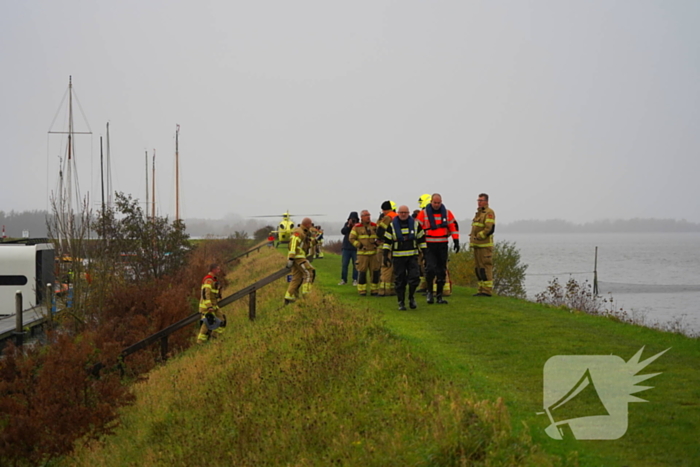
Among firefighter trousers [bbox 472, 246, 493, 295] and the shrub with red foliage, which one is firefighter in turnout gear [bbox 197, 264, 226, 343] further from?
firefighter trousers [bbox 472, 246, 493, 295]

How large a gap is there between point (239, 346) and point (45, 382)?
4.18 m

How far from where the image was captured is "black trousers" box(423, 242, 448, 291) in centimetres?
1593

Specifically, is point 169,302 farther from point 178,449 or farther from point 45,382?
point 178,449

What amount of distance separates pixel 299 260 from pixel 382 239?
2425mm

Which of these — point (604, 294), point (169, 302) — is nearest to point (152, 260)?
point (169, 302)

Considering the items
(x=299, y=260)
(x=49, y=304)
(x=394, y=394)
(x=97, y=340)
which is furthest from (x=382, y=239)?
(x=49, y=304)

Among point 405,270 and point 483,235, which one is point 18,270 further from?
point 483,235

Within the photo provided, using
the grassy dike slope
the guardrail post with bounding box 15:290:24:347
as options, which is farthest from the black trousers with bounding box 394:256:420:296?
the guardrail post with bounding box 15:290:24:347

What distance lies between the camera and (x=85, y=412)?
12.7 m

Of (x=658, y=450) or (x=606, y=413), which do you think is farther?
(x=606, y=413)

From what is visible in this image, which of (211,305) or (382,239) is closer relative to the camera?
(382,239)

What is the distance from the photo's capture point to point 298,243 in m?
17.0

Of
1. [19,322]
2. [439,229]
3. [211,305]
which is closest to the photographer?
[439,229]

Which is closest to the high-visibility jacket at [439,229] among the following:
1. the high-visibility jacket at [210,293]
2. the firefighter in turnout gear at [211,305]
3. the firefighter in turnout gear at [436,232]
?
the firefighter in turnout gear at [436,232]
